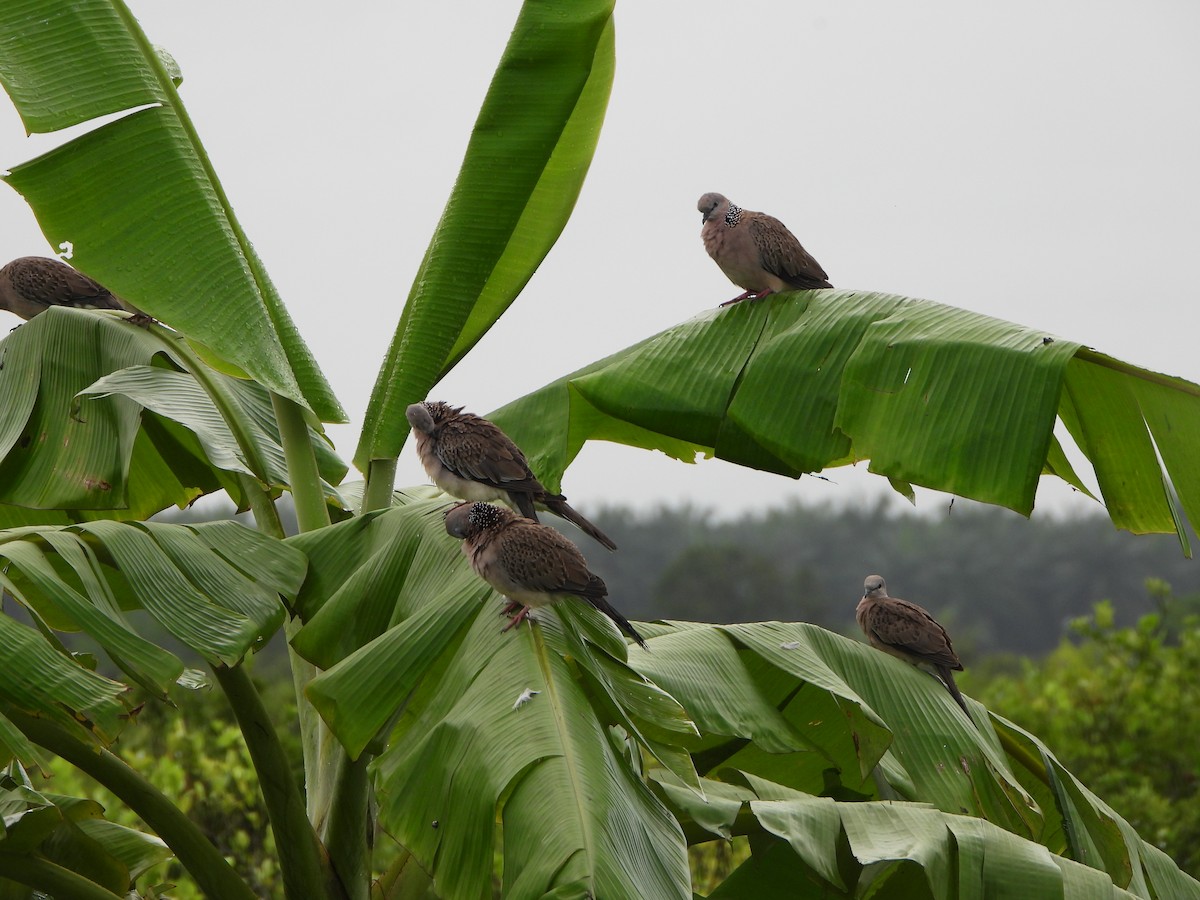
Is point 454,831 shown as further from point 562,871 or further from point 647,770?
point 647,770

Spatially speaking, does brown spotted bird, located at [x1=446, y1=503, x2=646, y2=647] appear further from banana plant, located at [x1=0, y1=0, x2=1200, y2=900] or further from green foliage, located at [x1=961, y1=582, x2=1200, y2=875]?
green foliage, located at [x1=961, y1=582, x2=1200, y2=875]

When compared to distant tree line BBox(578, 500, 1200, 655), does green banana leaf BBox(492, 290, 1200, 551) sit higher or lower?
higher

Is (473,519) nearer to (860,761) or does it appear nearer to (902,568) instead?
(860,761)

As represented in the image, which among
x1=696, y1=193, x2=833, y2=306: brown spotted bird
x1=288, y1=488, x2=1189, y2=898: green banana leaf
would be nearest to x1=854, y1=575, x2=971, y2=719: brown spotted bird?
x1=288, y1=488, x2=1189, y2=898: green banana leaf

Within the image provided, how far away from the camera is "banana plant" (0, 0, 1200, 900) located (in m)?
3.03

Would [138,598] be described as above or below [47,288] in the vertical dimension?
below

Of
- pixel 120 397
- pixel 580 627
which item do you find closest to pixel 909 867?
pixel 580 627

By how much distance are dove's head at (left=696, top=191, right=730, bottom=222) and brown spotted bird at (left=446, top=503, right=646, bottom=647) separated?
1.96 m

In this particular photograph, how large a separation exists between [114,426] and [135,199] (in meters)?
0.79

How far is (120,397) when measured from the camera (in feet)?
14.0

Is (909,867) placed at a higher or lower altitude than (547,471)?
lower

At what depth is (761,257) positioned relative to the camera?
4605mm

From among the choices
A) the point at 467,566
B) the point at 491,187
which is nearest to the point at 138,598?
the point at 467,566

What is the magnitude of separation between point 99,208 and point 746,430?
2.08 m
